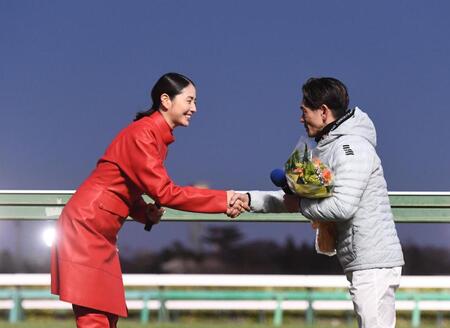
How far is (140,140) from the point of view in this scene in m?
4.39

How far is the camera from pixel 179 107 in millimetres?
4504

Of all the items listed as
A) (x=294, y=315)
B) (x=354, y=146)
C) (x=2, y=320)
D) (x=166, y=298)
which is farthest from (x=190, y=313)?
(x=354, y=146)

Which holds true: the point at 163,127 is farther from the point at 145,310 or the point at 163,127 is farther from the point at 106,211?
the point at 145,310

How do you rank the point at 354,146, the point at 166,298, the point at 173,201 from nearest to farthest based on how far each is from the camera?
the point at 354,146 < the point at 173,201 < the point at 166,298

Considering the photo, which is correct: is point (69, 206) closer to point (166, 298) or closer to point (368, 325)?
point (368, 325)

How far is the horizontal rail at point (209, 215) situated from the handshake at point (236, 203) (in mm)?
2212

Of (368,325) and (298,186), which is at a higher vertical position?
(298,186)

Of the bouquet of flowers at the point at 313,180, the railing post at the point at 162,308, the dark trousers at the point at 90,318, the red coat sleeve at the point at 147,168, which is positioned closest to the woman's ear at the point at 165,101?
the red coat sleeve at the point at 147,168

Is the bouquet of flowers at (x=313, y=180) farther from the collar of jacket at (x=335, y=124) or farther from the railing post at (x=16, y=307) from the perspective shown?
the railing post at (x=16, y=307)

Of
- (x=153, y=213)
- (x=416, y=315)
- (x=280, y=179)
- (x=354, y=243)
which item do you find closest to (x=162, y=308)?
(x=416, y=315)

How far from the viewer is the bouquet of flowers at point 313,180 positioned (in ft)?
13.8

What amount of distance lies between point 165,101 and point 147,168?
→ 1.11 ft

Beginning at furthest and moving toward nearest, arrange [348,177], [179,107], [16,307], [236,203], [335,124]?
[16,307], [236,203], [179,107], [335,124], [348,177]

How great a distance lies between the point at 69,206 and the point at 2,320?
11.9 ft
